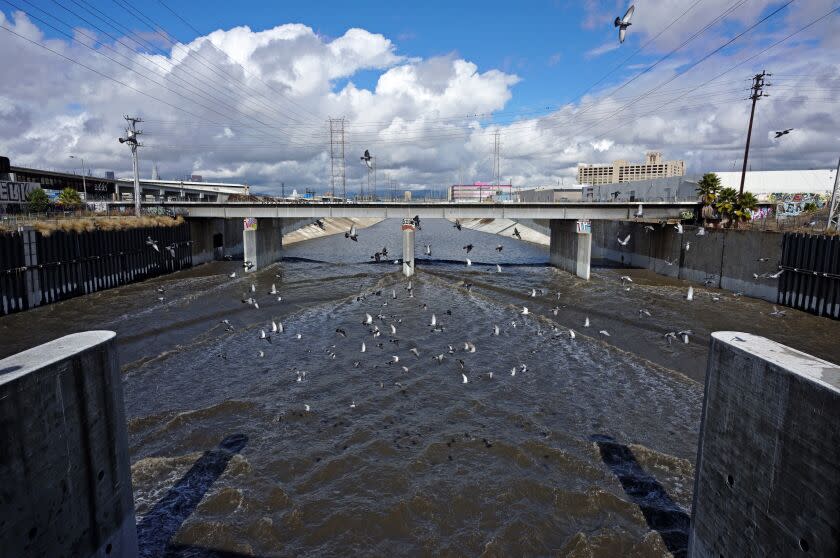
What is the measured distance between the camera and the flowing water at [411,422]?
1459 cm

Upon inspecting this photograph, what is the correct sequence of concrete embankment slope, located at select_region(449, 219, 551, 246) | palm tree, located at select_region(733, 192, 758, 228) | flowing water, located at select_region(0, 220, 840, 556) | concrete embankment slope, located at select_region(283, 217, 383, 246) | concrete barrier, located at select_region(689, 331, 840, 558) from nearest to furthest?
1. concrete barrier, located at select_region(689, 331, 840, 558)
2. flowing water, located at select_region(0, 220, 840, 556)
3. palm tree, located at select_region(733, 192, 758, 228)
4. concrete embankment slope, located at select_region(449, 219, 551, 246)
5. concrete embankment slope, located at select_region(283, 217, 383, 246)

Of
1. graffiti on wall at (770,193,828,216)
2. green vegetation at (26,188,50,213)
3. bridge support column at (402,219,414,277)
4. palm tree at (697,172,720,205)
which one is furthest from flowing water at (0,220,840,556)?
graffiti on wall at (770,193,828,216)

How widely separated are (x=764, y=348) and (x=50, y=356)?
15.8 m

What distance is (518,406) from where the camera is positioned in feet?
75.0

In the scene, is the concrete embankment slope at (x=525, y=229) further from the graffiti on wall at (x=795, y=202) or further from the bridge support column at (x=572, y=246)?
the graffiti on wall at (x=795, y=202)

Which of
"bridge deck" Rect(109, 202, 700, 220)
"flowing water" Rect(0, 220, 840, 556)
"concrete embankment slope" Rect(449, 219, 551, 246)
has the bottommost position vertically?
"flowing water" Rect(0, 220, 840, 556)

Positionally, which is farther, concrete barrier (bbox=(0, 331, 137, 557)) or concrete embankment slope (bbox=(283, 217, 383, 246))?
concrete embankment slope (bbox=(283, 217, 383, 246))

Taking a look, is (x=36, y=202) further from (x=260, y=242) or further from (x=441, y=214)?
(x=441, y=214)

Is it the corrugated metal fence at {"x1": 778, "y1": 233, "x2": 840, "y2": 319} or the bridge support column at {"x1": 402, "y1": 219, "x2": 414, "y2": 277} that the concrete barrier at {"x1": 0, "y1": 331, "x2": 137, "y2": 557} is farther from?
the bridge support column at {"x1": 402, "y1": 219, "x2": 414, "y2": 277}

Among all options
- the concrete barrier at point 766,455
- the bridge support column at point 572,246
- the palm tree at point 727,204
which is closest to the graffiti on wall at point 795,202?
the palm tree at point 727,204

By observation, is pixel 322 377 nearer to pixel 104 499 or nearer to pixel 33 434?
pixel 104 499

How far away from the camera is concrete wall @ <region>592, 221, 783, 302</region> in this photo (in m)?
45.2

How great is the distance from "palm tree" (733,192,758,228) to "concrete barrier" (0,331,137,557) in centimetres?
6380

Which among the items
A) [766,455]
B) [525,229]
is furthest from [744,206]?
[525,229]
